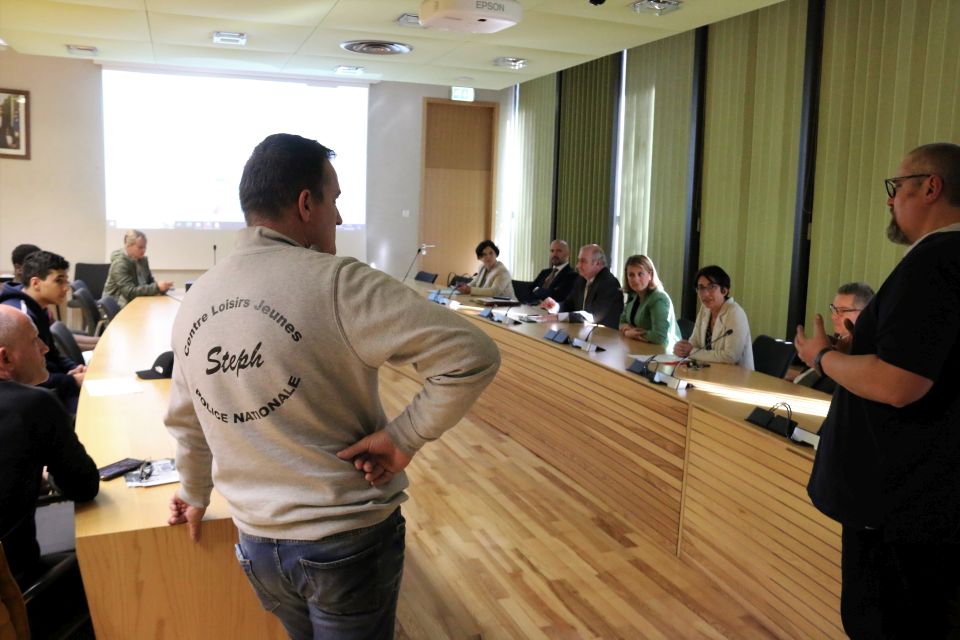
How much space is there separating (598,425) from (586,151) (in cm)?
554

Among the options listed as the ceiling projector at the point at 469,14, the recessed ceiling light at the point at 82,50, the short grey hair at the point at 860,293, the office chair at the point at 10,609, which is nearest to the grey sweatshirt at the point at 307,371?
the office chair at the point at 10,609

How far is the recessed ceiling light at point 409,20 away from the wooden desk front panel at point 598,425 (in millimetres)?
2382

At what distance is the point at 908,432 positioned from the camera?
157cm

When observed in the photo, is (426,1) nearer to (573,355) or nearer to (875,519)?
(573,355)

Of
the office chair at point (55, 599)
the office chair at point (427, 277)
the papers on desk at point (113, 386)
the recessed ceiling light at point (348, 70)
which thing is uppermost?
the recessed ceiling light at point (348, 70)

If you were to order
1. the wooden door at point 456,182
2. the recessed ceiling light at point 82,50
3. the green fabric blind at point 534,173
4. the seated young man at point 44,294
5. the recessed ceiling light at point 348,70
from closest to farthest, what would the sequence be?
1. the seated young man at point 44,294
2. the recessed ceiling light at point 82,50
3. the recessed ceiling light at point 348,70
4. the green fabric blind at point 534,173
5. the wooden door at point 456,182

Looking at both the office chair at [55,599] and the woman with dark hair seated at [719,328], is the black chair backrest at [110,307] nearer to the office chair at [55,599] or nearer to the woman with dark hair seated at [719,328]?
the office chair at [55,599]

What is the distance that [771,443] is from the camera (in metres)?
2.62

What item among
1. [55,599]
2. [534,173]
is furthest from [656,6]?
[534,173]

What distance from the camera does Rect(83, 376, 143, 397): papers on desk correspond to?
326 cm

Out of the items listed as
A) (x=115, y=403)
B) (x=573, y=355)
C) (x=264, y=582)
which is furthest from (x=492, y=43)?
(x=264, y=582)

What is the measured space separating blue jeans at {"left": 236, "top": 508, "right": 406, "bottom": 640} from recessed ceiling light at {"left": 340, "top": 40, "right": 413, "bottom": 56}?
586 cm

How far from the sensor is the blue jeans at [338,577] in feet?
4.20

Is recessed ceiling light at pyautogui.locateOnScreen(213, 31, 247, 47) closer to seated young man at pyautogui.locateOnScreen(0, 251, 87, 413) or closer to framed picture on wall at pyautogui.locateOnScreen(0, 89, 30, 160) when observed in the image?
seated young man at pyautogui.locateOnScreen(0, 251, 87, 413)
